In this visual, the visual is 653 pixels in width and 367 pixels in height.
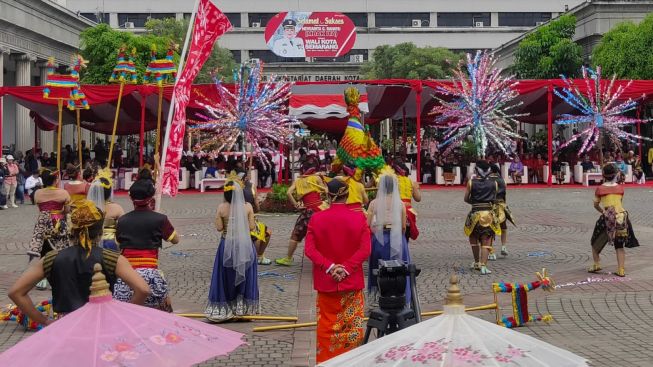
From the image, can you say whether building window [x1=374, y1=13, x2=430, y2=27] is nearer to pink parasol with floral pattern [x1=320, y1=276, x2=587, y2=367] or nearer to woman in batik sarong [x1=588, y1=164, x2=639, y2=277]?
woman in batik sarong [x1=588, y1=164, x2=639, y2=277]

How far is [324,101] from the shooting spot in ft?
86.5

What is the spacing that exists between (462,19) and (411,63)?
21908mm

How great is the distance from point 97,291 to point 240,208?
5.29 meters

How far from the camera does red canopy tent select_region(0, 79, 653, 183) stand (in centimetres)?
2714

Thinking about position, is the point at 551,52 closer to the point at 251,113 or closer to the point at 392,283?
the point at 251,113

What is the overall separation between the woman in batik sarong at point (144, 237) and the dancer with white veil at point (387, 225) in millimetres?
2613

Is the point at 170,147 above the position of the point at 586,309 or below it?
above

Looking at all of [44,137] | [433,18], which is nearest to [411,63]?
[433,18]

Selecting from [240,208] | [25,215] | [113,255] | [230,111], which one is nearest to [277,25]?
[230,111]

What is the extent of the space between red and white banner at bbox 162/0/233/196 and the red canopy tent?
15249 millimetres

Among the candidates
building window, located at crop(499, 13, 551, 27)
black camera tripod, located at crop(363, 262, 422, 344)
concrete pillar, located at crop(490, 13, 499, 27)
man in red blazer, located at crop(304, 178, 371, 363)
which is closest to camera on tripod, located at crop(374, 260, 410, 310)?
black camera tripod, located at crop(363, 262, 422, 344)

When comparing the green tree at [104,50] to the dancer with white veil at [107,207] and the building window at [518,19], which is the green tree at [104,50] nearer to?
the dancer with white veil at [107,207]

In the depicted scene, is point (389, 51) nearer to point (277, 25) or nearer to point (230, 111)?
point (277, 25)

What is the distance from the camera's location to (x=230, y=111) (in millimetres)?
25109
